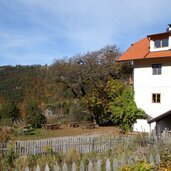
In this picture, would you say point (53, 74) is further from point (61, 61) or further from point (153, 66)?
point (153, 66)

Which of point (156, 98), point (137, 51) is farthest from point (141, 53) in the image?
point (156, 98)

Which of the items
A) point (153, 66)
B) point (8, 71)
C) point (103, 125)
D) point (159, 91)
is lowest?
point (103, 125)

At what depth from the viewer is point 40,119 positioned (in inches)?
1449

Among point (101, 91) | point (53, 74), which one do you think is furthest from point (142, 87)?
point (53, 74)

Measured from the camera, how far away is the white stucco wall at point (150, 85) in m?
28.6

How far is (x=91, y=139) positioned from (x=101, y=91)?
1887cm

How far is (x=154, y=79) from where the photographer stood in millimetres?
29594

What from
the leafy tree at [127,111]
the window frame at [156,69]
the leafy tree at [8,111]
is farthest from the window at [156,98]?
the leafy tree at [8,111]

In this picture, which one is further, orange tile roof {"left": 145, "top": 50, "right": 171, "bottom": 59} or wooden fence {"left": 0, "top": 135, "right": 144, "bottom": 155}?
orange tile roof {"left": 145, "top": 50, "right": 171, "bottom": 59}

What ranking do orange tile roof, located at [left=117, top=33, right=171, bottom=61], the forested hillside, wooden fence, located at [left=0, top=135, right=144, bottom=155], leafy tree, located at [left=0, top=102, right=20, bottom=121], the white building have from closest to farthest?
wooden fence, located at [left=0, top=135, right=144, bottom=155] → the white building → orange tile roof, located at [left=117, top=33, right=171, bottom=61] → the forested hillside → leafy tree, located at [left=0, top=102, right=20, bottom=121]

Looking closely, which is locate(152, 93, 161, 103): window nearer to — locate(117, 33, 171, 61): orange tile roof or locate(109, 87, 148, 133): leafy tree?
locate(109, 87, 148, 133): leafy tree

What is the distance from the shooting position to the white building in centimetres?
2850

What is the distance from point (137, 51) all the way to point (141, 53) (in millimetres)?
1145

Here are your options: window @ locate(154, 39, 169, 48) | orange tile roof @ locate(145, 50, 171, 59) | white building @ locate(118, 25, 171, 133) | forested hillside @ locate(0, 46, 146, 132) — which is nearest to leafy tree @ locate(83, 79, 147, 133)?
forested hillside @ locate(0, 46, 146, 132)
